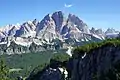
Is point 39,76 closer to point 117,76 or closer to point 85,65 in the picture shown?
point 85,65

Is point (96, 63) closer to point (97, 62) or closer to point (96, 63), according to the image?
point (96, 63)

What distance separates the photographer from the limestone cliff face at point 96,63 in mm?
99969

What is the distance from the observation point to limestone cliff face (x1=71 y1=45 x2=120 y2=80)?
9997 cm

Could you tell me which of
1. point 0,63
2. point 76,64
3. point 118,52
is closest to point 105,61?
point 118,52

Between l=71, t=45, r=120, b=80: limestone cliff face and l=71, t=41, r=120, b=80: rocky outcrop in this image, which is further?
l=71, t=45, r=120, b=80: limestone cliff face

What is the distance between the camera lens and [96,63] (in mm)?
112688

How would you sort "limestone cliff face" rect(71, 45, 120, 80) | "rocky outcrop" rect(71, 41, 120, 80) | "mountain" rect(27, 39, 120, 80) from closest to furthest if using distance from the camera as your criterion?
"mountain" rect(27, 39, 120, 80)
"rocky outcrop" rect(71, 41, 120, 80)
"limestone cliff face" rect(71, 45, 120, 80)

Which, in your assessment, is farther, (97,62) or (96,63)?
(96,63)

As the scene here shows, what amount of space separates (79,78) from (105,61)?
19.7 metres

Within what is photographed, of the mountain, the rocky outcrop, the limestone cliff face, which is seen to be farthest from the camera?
the limestone cliff face

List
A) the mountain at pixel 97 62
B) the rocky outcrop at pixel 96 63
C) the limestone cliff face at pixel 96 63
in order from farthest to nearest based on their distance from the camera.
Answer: the limestone cliff face at pixel 96 63 → the rocky outcrop at pixel 96 63 → the mountain at pixel 97 62

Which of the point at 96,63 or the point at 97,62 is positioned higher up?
the point at 97,62

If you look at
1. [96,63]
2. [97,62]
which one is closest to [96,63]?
[96,63]

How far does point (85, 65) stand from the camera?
120750mm
